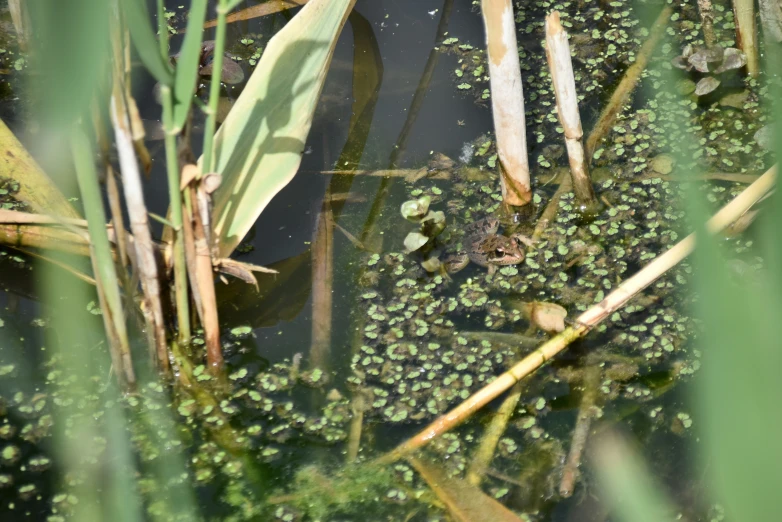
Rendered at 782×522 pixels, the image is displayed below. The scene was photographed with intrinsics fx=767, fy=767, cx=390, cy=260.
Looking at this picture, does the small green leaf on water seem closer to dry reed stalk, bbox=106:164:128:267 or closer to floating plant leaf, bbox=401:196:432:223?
dry reed stalk, bbox=106:164:128:267

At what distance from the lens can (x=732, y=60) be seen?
2289 millimetres

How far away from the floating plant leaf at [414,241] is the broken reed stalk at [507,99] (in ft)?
0.95

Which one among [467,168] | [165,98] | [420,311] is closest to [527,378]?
[420,311]

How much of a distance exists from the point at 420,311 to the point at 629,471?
1.41m

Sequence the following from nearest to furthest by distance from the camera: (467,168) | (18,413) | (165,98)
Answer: (165,98), (18,413), (467,168)

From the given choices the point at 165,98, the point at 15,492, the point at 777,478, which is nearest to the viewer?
the point at 777,478

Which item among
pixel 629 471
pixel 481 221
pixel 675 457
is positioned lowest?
pixel 675 457

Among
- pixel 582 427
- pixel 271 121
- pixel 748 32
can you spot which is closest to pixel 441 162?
pixel 271 121

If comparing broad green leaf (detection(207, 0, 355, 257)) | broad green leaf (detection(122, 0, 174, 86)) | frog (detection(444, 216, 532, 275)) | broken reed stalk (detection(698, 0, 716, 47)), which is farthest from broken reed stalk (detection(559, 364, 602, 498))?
broken reed stalk (detection(698, 0, 716, 47))

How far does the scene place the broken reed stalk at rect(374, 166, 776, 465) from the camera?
159 cm

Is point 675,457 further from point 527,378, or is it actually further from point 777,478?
point 777,478

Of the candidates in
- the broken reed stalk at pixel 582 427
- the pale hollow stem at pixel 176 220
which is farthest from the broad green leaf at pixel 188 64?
the broken reed stalk at pixel 582 427

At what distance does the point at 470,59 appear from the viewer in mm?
2480

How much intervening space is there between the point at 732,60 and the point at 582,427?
1292mm
